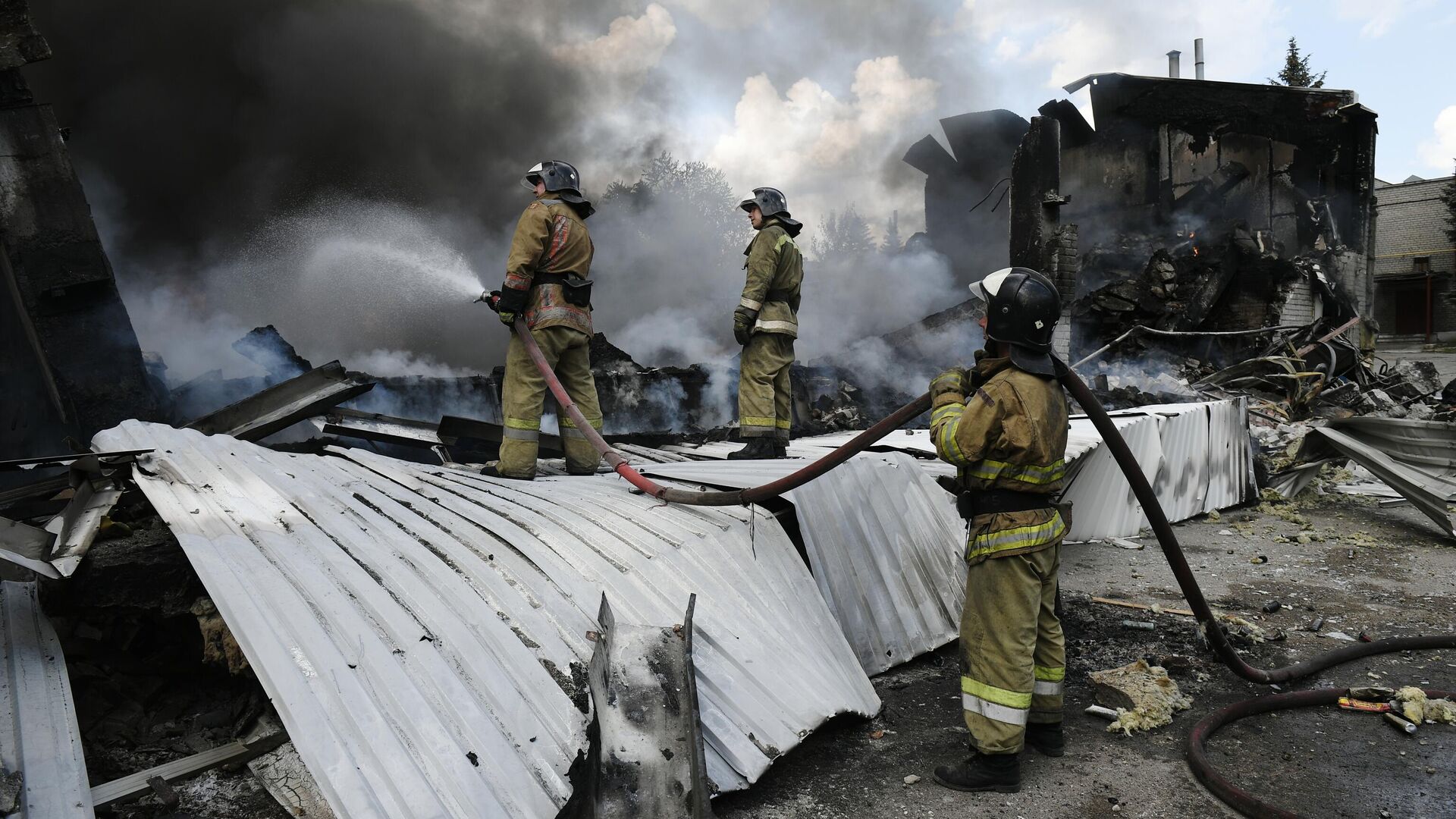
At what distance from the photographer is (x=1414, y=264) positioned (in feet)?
83.3

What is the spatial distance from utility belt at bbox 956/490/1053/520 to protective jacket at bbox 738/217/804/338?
281cm

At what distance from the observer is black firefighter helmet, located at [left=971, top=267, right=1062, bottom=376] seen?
252cm

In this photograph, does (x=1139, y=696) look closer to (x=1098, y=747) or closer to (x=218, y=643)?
(x=1098, y=747)

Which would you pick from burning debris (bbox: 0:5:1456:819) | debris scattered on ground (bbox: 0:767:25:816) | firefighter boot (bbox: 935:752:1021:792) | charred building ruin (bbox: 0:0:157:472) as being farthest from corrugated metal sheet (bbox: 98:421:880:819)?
charred building ruin (bbox: 0:0:157:472)

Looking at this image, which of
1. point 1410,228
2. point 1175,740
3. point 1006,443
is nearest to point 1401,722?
point 1175,740

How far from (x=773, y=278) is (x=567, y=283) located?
143 centimetres

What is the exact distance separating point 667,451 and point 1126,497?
341cm

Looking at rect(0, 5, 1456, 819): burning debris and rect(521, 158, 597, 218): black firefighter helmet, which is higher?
rect(521, 158, 597, 218): black firefighter helmet

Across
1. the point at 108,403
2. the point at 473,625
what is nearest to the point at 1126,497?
the point at 473,625

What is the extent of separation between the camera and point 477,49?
10.3 m

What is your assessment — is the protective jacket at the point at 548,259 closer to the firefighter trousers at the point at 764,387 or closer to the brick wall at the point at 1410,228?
the firefighter trousers at the point at 764,387

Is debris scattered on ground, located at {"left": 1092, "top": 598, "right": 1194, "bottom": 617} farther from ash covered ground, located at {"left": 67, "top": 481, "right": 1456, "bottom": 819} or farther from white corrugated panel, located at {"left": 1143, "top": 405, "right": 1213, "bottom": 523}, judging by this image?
white corrugated panel, located at {"left": 1143, "top": 405, "right": 1213, "bottom": 523}

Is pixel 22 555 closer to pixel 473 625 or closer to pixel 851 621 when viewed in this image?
pixel 473 625

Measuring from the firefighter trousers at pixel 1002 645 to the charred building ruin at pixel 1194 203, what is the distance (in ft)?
38.6
